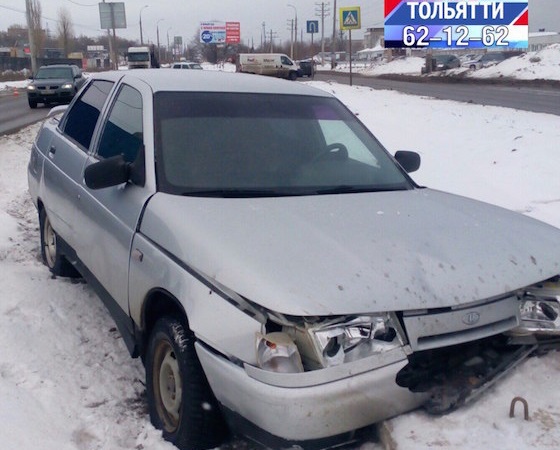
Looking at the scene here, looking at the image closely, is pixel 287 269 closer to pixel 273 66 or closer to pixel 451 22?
pixel 451 22

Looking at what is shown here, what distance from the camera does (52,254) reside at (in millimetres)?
5684

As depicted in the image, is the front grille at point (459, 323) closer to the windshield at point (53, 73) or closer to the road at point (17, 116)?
the road at point (17, 116)

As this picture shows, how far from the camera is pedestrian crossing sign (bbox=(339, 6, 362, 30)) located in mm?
26000

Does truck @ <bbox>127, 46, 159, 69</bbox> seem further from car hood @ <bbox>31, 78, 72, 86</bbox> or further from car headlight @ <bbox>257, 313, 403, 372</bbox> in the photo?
car headlight @ <bbox>257, 313, 403, 372</bbox>

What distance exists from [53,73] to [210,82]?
82.9 feet

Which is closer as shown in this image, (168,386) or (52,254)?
(168,386)

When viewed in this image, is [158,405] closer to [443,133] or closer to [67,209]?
[67,209]

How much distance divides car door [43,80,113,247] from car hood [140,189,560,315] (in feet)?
4.89

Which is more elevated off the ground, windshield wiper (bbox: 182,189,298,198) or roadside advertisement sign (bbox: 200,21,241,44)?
roadside advertisement sign (bbox: 200,21,241,44)

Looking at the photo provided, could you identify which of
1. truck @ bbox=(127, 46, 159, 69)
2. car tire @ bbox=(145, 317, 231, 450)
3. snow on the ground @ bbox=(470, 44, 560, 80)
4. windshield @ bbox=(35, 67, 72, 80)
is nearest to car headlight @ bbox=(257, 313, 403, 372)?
car tire @ bbox=(145, 317, 231, 450)

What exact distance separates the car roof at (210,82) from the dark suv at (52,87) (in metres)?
22.7

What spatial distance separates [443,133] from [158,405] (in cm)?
1183

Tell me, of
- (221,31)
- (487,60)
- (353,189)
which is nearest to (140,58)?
(487,60)

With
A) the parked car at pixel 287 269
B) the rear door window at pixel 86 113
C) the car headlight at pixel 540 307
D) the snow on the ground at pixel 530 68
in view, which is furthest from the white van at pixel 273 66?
the car headlight at pixel 540 307
